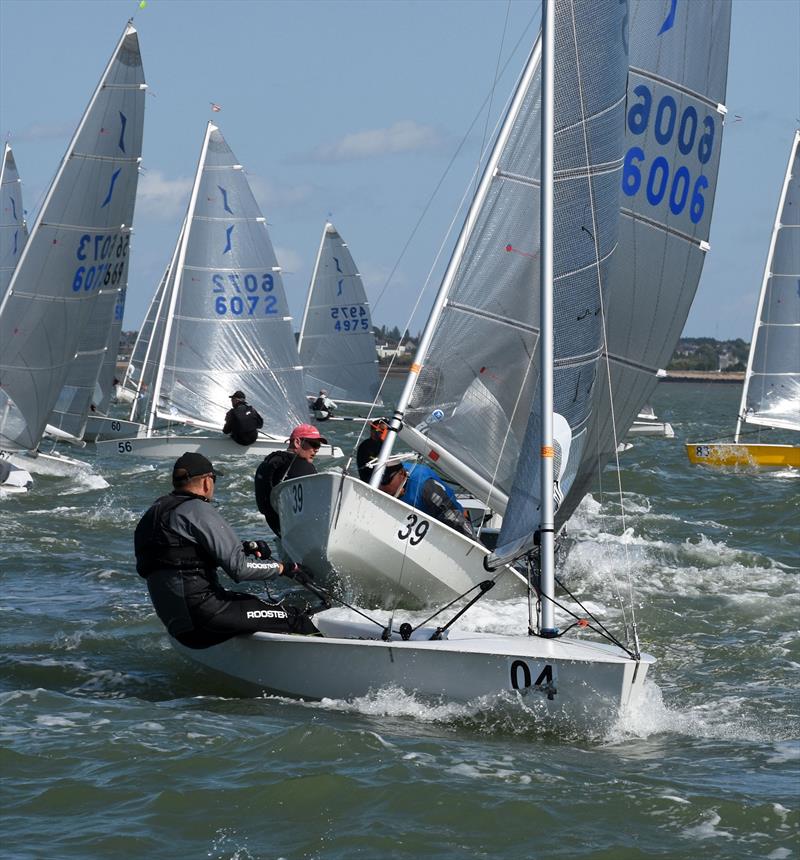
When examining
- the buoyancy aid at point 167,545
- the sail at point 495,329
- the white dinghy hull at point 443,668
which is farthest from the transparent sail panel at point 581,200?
the sail at point 495,329

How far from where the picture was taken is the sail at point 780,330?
25.8m

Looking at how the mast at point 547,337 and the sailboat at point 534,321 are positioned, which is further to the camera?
the sailboat at point 534,321

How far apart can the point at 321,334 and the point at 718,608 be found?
26.2 m

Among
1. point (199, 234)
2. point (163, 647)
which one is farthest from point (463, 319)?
point (199, 234)

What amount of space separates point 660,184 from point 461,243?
1.84 meters

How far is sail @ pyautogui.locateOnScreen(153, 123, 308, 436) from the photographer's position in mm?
24172

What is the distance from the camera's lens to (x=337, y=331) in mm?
36250

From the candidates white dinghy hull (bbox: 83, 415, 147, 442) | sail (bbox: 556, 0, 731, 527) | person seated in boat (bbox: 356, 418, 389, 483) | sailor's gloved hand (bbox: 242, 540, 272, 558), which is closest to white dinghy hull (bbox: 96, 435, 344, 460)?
white dinghy hull (bbox: 83, 415, 147, 442)

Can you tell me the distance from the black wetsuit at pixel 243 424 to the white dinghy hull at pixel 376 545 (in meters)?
13.2

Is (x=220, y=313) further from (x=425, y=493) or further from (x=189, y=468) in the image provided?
(x=189, y=468)

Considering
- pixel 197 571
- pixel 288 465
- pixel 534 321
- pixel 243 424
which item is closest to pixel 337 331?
pixel 243 424

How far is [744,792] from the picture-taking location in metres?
6.11

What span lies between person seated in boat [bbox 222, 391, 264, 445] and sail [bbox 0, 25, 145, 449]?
4.52m

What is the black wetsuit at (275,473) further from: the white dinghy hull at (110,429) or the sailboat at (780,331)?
the sailboat at (780,331)
